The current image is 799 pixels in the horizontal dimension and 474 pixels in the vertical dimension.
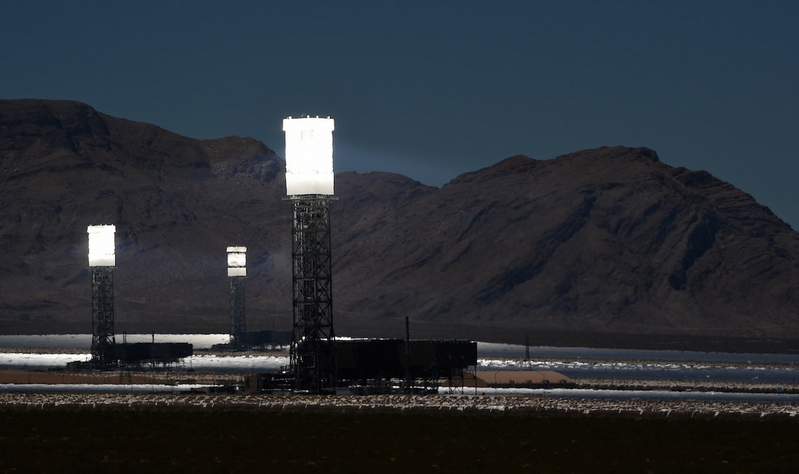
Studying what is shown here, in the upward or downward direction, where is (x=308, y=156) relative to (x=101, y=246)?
upward

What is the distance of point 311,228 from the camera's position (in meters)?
90.1

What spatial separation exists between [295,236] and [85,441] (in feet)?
124

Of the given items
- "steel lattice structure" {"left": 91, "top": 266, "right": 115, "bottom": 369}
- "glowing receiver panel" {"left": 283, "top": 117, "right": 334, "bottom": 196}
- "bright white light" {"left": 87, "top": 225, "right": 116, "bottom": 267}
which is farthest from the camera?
"steel lattice structure" {"left": 91, "top": 266, "right": 115, "bottom": 369}

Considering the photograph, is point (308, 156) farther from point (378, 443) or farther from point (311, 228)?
point (378, 443)

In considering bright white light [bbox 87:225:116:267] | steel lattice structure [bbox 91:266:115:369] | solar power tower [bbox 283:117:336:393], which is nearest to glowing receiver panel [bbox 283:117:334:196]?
solar power tower [bbox 283:117:336:393]

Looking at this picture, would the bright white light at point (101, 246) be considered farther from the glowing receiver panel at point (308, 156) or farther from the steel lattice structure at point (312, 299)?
the glowing receiver panel at point (308, 156)

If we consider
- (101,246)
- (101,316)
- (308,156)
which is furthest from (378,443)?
(101,316)

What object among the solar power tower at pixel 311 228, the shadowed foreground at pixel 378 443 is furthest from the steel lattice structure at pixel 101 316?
the shadowed foreground at pixel 378 443

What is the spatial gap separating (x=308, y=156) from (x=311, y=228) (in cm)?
520

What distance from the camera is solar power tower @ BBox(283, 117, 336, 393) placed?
3497 inches

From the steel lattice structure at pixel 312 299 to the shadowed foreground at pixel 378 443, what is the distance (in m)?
16.8

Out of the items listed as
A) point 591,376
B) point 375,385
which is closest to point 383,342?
point 375,385

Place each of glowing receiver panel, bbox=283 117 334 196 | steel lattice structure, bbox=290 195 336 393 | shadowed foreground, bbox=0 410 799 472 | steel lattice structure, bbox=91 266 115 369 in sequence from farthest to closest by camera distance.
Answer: steel lattice structure, bbox=91 266 115 369, steel lattice structure, bbox=290 195 336 393, glowing receiver panel, bbox=283 117 334 196, shadowed foreground, bbox=0 410 799 472

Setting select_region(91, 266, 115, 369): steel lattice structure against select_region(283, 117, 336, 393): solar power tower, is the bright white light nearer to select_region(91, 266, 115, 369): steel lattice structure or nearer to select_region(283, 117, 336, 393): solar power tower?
select_region(91, 266, 115, 369): steel lattice structure
